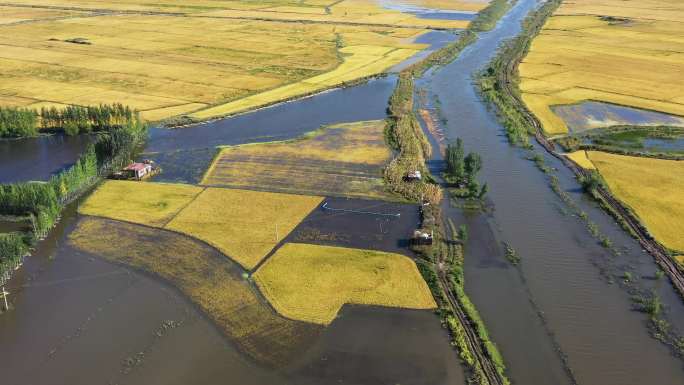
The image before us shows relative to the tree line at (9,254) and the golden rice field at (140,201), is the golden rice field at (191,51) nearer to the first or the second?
the golden rice field at (140,201)

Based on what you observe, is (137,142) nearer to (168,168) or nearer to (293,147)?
(168,168)

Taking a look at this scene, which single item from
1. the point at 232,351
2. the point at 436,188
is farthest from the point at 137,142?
the point at 232,351

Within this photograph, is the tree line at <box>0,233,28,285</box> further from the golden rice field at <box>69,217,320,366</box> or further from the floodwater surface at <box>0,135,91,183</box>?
the floodwater surface at <box>0,135,91,183</box>

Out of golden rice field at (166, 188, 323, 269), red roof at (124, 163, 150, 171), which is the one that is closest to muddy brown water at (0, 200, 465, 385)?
golden rice field at (166, 188, 323, 269)

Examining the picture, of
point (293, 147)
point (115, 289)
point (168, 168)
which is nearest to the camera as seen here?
point (115, 289)

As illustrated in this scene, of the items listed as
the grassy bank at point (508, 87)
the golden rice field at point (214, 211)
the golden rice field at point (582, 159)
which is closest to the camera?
the golden rice field at point (214, 211)

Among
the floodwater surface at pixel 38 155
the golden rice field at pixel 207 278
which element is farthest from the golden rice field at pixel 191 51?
the golden rice field at pixel 207 278

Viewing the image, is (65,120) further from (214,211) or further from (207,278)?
(207,278)

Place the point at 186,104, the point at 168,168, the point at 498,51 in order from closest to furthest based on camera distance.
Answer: the point at 168,168 → the point at 186,104 → the point at 498,51
